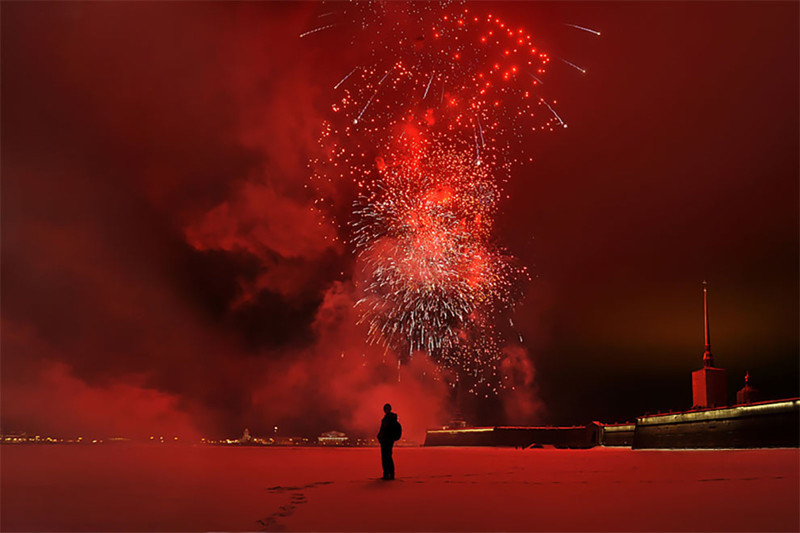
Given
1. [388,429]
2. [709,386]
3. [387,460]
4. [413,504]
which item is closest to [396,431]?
[388,429]

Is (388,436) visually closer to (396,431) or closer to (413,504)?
(396,431)

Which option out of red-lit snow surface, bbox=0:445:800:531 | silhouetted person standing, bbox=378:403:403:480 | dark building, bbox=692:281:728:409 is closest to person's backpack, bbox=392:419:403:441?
silhouetted person standing, bbox=378:403:403:480

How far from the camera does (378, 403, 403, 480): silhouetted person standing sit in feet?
45.7

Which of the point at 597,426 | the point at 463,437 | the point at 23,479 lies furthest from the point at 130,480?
the point at 463,437

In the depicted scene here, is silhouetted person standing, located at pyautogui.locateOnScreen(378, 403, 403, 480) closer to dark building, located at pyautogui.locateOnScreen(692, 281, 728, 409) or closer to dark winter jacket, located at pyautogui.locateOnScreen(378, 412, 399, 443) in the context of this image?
dark winter jacket, located at pyautogui.locateOnScreen(378, 412, 399, 443)

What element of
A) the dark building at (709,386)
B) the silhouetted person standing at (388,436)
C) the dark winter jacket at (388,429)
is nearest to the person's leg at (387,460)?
the silhouetted person standing at (388,436)

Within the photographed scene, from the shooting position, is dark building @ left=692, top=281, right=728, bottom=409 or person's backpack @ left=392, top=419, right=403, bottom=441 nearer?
person's backpack @ left=392, top=419, right=403, bottom=441

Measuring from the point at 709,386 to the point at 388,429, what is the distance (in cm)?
5068

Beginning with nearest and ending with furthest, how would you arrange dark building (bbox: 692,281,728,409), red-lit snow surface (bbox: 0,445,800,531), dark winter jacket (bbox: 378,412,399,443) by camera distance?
red-lit snow surface (bbox: 0,445,800,531)
dark winter jacket (bbox: 378,412,399,443)
dark building (bbox: 692,281,728,409)

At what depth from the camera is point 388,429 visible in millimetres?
14000

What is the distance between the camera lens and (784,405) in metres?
32.6

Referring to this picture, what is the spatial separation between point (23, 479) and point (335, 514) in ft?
31.1

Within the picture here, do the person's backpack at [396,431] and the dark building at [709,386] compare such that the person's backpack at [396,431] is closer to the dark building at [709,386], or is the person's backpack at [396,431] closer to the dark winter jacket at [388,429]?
the dark winter jacket at [388,429]

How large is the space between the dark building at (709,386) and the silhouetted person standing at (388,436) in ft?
162
